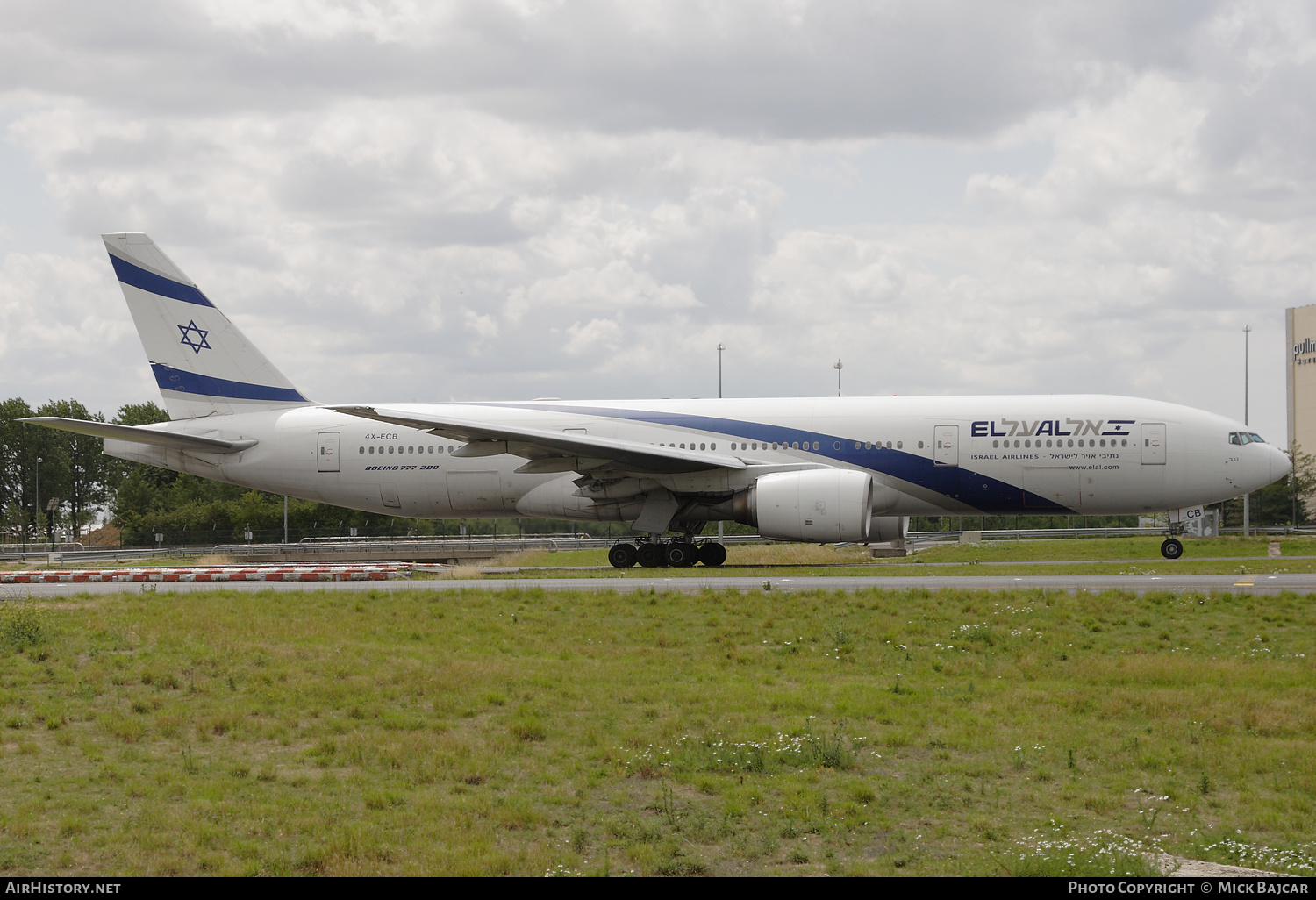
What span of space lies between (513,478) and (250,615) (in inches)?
478

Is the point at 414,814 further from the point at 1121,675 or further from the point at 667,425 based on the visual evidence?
the point at 667,425

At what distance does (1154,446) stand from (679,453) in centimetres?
1094

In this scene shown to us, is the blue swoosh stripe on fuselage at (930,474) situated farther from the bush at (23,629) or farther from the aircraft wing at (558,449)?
the bush at (23,629)

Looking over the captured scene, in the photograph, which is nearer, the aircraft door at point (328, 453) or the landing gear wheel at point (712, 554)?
the landing gear wheel at point (712, 554)

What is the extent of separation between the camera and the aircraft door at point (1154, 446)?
24891 millimetres

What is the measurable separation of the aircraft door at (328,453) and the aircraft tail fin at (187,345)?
7.15 ft

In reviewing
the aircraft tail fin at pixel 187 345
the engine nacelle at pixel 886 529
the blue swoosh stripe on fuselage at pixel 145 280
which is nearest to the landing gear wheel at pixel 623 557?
the engine nacelle at pixel 886 529

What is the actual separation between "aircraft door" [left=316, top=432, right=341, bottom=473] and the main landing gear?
792 cm

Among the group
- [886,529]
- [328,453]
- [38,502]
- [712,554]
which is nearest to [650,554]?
[712,554]

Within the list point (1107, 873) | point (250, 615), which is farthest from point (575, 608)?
point (1107, 873)

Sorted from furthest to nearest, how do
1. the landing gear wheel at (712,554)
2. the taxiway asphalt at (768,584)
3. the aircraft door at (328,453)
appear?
1. the aircraft door at (328,453)
2. the landing gear wheel at (712,554)
3. the taxiway asphalt at (768,584)

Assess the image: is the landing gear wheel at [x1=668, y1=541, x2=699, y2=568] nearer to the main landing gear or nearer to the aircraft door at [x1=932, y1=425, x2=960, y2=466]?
the main landing gear

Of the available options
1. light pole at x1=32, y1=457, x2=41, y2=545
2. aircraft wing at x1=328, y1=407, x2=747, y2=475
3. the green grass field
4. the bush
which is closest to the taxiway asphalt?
aircraft wing at x1=328, y1=407, x2=747, y2=475

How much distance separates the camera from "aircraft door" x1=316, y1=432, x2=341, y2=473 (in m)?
28.6
